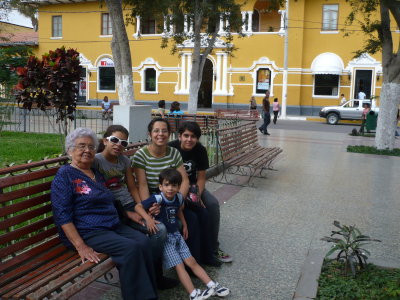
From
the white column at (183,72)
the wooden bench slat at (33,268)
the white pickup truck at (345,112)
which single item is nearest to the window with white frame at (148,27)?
the white column at (183,72)

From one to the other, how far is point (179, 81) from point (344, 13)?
12.0m

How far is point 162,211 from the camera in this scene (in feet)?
13.3

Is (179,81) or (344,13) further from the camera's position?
(179,81)

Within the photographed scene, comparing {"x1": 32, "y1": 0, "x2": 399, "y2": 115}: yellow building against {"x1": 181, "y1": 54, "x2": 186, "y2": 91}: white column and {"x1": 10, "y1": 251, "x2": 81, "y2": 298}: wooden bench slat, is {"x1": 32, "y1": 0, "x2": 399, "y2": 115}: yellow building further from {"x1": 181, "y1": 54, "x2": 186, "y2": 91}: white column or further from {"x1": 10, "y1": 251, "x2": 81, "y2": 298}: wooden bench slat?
{"x1": 10, "y1": 251, "x2": 81, "y2": 298}: wooden bench slat

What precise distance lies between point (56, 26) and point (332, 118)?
2291 cm

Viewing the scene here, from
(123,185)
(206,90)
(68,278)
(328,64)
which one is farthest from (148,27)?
(68,278)

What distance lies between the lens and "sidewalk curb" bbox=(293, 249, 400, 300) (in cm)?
387

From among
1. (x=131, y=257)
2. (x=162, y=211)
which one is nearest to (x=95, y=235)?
(x=131, y=257)

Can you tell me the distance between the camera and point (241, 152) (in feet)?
29.5

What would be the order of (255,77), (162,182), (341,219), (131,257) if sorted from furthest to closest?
(255,77)
(341,219)
(162,182)
(131,257)

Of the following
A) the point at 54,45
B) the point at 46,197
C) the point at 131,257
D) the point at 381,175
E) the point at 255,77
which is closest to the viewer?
the point at 131,257

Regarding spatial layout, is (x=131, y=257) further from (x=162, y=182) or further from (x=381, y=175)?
(x=381, y=175)

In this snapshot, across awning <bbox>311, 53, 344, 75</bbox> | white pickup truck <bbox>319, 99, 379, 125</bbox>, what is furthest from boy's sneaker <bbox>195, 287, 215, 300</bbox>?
awning <bbox>311, 53, 344, 75</bbox>

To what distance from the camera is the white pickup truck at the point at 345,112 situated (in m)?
25.5
